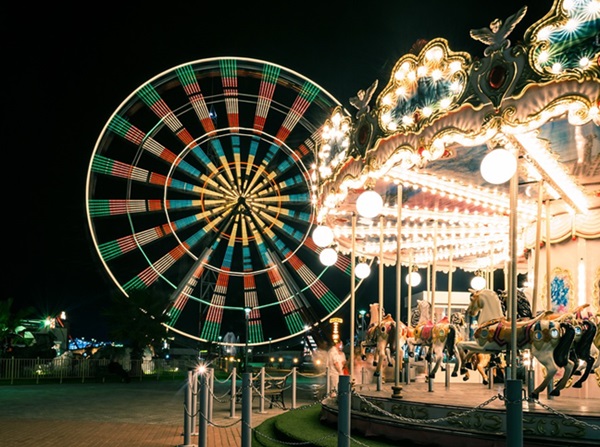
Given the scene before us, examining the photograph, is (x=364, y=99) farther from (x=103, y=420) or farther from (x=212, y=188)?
(x=212, y=188)

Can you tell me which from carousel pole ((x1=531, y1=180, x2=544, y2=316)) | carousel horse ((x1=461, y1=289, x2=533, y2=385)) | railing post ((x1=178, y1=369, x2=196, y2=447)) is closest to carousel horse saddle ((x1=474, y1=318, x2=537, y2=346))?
carousel pole ((x1=531, y1=180, x2=544, y2=316))

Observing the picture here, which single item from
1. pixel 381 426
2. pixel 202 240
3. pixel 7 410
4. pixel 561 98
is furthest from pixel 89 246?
pixel 561 98

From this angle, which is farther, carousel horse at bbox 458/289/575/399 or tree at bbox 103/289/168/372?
tree at bbox 103/289/168/372

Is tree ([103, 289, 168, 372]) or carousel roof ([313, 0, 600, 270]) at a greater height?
carousel roof ([313, 0, 600, 270])

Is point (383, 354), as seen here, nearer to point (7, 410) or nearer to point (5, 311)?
point (7, 410)

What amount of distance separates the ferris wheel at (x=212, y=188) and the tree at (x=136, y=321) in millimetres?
2934

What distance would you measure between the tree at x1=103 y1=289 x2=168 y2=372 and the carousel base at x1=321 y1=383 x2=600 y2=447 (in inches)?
815

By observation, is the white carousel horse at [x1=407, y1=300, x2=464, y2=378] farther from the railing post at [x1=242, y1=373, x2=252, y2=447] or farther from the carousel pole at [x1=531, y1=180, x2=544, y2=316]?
the railing post at [x1=242, y1=373, x2=252, y2=447]

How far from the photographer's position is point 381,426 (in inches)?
346

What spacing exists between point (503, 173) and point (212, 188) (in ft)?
62.7

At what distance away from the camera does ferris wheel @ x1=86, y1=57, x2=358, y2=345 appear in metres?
23.5

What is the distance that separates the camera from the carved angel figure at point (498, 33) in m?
7.34

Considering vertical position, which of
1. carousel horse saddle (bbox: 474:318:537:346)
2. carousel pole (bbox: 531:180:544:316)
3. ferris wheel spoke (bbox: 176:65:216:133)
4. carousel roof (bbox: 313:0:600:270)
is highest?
ferris wheel spoke (bbox: 176:65:216:133)

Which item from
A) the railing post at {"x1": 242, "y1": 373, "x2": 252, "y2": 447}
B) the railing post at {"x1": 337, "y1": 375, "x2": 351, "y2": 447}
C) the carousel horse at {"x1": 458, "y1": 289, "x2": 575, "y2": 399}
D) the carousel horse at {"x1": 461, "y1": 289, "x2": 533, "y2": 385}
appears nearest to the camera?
the railing post at {"x1": 337, "y1": 375, "x2": 351, "y2": 447}
